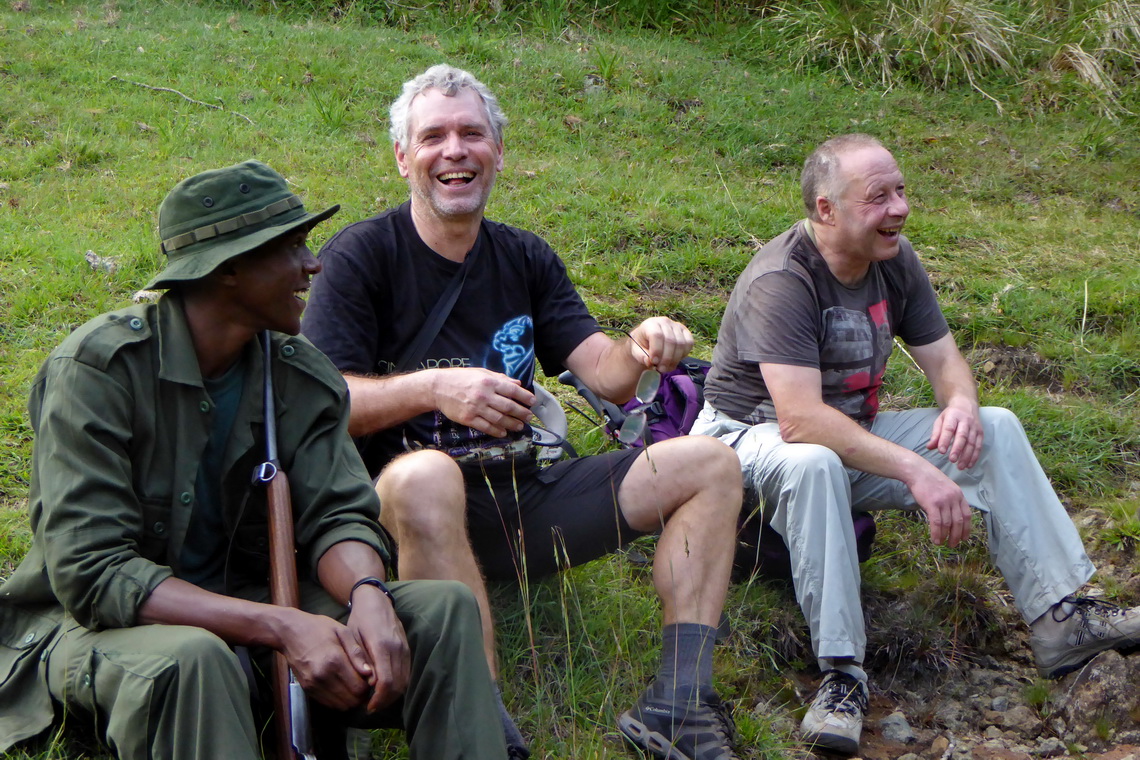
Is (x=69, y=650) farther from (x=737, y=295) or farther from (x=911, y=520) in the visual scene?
(x=911, y=520)

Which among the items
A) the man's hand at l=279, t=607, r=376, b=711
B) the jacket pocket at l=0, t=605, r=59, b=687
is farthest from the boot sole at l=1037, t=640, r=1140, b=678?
the jacket pocket at l=0, t=605, r=59, b=687

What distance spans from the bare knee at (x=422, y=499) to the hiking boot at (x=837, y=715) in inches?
52.8

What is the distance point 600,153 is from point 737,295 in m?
4.18

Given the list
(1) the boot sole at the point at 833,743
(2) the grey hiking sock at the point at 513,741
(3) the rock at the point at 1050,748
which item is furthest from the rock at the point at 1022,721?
(2) the grey hiking sock at the point at 513,741

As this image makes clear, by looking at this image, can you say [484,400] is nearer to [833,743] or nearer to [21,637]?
[21,637]

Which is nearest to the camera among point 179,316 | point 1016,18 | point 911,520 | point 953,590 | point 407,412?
point 179,316

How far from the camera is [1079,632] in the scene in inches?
155

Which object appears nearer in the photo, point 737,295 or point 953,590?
point 737,295

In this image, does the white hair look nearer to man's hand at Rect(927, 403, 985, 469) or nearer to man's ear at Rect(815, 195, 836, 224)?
man's ear at Rect(815, 195, 836, 224)

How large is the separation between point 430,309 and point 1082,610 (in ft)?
8.19

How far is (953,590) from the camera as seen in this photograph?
4.55m


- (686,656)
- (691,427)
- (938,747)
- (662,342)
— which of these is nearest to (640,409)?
(662,342)

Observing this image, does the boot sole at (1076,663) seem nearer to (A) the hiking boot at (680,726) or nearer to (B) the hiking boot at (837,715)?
(B) the hiking boot at (837,715)

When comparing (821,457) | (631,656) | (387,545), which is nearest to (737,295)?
(821,457)
